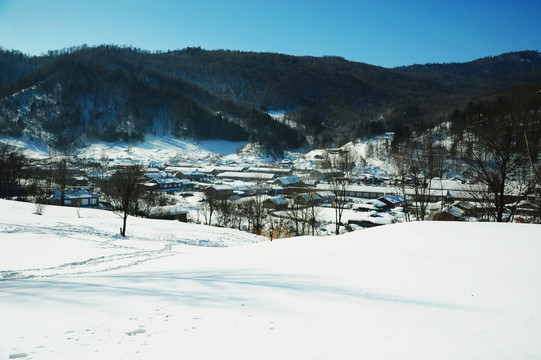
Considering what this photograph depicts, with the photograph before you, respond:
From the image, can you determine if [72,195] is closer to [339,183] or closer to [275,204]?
[275,204]

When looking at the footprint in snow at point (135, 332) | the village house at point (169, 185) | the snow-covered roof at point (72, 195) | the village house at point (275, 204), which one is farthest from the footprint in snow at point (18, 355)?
the village house at point (169, 185)

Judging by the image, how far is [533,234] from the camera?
8352mm

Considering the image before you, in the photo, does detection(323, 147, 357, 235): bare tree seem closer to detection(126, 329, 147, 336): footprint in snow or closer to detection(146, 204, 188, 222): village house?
detection(146, 204, 188, 222): village house

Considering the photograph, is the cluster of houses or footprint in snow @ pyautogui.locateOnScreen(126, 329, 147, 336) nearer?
footprint in snow @ pyautogui.locateOnScreen(126, 329, 147, 336)

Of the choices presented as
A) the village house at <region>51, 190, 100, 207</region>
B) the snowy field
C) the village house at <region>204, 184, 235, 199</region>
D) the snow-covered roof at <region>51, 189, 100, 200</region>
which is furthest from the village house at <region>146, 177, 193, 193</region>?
the snowy field

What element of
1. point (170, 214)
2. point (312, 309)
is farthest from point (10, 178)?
point (312, 309)

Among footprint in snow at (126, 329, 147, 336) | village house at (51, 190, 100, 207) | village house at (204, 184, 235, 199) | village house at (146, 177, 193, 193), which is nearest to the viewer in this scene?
footprint in snow at (126, 329, 147, 336)

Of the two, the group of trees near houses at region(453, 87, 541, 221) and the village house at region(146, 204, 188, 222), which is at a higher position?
the group of trees near houses at region(453, 87, 541, 221)

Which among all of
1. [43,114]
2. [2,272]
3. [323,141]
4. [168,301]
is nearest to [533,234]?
[168,301]

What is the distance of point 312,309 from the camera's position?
13.7 ft

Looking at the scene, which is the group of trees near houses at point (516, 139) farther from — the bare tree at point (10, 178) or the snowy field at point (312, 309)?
the bare tree at point (10, 178)

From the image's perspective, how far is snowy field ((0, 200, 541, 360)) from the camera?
319cm

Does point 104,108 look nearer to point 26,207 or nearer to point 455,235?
point 26,207

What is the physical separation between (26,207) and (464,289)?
33.8 m
